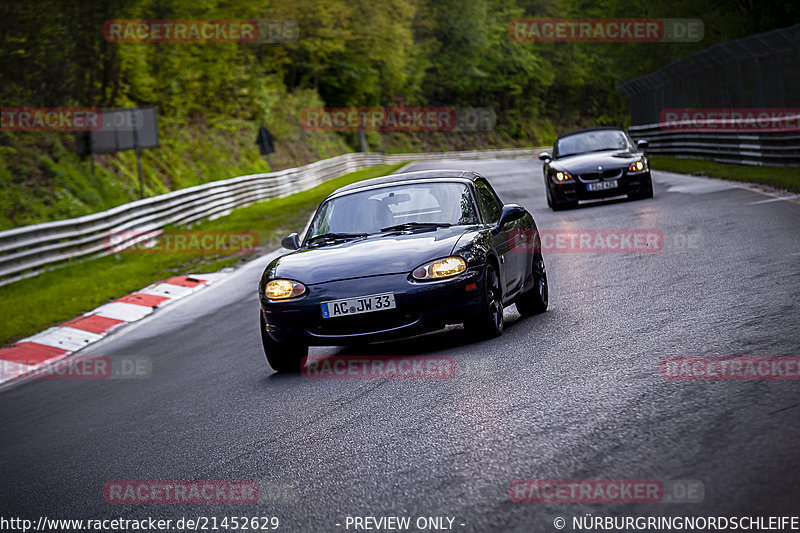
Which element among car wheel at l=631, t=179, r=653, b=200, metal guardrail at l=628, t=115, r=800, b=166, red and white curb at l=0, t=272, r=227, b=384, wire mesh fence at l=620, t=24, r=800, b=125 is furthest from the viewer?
wire mesh fence at l=620, t=24, r=800, b=125

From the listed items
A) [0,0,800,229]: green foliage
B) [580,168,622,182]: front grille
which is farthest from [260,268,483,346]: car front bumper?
[0,0,800,229]: green foliage

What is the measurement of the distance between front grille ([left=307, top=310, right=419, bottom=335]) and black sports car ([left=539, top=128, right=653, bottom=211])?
12570 mm

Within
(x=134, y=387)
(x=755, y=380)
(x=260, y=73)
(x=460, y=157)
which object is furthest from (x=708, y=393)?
(x=460, y=157)

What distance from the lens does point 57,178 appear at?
2559cm

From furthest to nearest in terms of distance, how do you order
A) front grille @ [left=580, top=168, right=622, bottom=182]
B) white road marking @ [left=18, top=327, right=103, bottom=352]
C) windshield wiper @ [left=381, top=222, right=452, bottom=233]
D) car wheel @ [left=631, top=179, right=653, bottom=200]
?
car wheel @ [left=631, top=179, right=653, bottom=200] < front grille @ [left=580, top=168, right=622, bottom=182] < white road marking @ [left=18, top=327, right=103, bottom=352] < windshield wiper @ [left=381, top=222, right=452, bottom=233]

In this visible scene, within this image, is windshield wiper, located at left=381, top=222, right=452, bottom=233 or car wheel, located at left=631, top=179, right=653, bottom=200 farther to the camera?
car wheel, located at left=631, top=179, right=653, bottom=200

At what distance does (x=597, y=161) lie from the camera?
19844mm

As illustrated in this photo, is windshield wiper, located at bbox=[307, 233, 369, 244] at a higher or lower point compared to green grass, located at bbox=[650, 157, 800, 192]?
higher

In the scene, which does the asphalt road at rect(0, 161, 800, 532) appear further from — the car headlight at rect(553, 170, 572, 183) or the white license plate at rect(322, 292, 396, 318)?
the car headlight at rect(553, 170, 572, 183)

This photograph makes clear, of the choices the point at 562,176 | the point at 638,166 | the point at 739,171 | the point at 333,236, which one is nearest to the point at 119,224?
the point at 562,176

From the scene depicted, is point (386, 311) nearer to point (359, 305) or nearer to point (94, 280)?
point (359, 305)

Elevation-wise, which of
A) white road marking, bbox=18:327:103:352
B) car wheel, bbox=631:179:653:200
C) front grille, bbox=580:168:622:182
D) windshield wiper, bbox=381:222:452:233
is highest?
windshield wiper, bbox=381:222:452:233

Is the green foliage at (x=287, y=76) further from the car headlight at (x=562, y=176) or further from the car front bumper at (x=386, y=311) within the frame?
the car front bumper at (x=386, y=311)

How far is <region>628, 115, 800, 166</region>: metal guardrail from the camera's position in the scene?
21.5 metres
